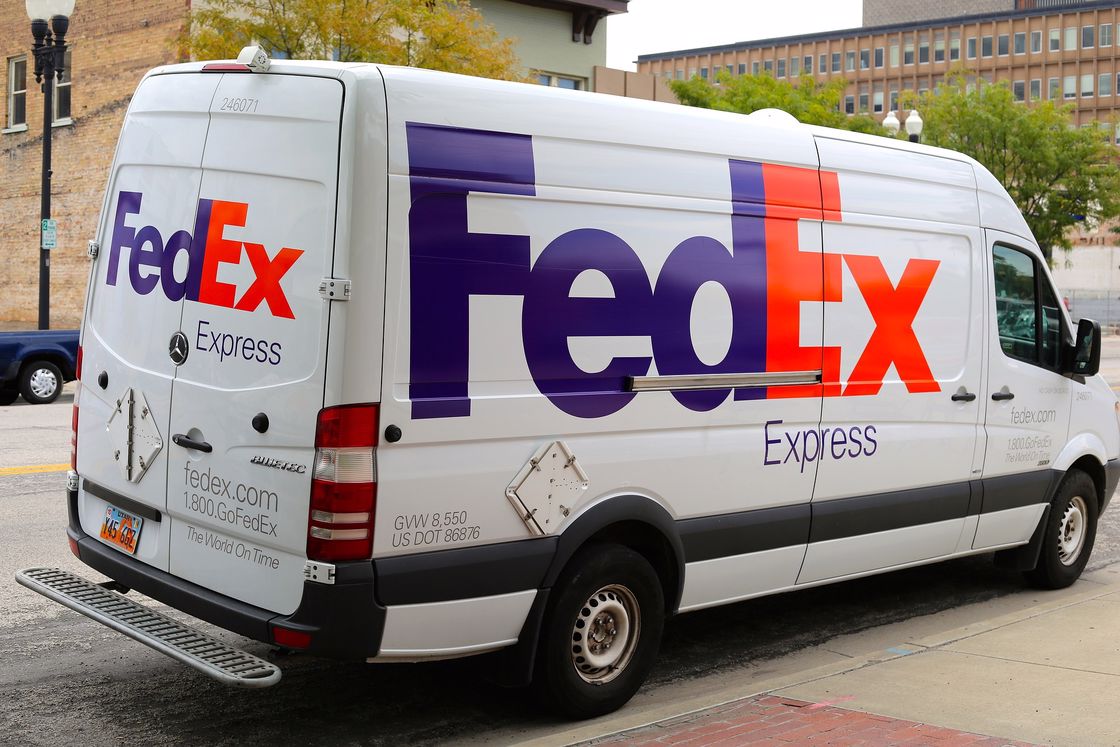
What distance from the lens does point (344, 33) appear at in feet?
72.8

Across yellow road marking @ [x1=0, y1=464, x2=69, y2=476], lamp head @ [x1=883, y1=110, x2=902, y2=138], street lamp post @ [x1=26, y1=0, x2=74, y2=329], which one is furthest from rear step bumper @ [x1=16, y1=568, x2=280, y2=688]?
lamp head @ [x1=883, y1=110, x2=902, y2=138]

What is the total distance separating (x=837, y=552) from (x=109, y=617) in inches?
137

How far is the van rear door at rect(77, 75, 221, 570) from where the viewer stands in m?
5.24

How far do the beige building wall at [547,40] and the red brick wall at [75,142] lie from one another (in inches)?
321

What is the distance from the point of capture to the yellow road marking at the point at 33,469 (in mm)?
11172

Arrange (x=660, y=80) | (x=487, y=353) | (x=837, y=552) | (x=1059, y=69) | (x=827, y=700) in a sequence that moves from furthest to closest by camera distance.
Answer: (x=1059, y=69) → (x=660, y=80) → (x=837, y=552) → (x=827, y=700) → (x=487, y=353)

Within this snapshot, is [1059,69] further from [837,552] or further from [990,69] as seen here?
[837,552]

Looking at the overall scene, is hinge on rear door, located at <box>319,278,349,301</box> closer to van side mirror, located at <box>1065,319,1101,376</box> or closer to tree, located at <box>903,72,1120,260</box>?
van side mirror, located at <box>1065,319,1101,376</box>

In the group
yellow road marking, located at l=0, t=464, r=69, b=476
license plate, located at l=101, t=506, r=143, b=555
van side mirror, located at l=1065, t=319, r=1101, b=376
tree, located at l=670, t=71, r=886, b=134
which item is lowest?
yellow road marking, located at l=0, t=464, r=69, b=476

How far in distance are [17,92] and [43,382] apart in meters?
16.8

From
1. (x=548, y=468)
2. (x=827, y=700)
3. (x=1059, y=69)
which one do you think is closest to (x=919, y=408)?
(x=827, y=700)

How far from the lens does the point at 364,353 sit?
452cm

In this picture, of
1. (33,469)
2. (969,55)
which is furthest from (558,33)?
(969,55)

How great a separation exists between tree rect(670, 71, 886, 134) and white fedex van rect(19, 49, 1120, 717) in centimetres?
3092
